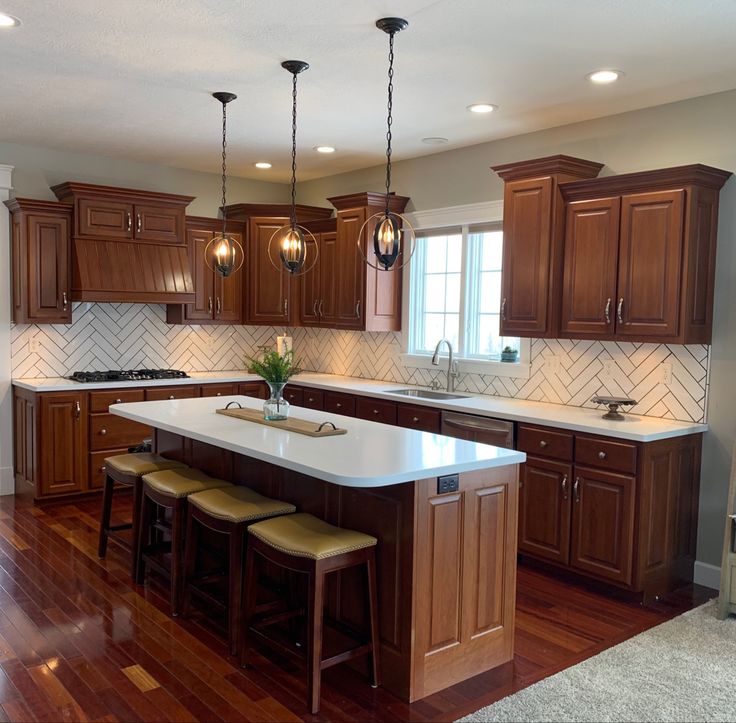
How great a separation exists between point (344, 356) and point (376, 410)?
4.88 ft

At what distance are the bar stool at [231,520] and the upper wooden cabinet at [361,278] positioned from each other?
105 inches

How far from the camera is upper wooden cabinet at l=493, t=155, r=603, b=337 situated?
4.50 m

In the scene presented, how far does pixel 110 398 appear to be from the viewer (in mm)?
5746

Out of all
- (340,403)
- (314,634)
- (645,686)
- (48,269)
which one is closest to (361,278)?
(340,403)

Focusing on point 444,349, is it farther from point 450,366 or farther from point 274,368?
point 274,368

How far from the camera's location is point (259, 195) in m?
7.27

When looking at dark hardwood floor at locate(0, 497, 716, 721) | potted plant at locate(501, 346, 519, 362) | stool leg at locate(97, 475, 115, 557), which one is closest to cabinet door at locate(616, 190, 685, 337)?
potted plant at locate(501, 346, 519, 362)

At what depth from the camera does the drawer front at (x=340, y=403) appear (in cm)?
571

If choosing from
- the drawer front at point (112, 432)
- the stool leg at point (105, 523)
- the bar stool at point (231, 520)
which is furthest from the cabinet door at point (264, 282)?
the bar stool at point (231, 520)

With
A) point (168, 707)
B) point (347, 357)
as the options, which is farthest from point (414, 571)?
point (347, 357)

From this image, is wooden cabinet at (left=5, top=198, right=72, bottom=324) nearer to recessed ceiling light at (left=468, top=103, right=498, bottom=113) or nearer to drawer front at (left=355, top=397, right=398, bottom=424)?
drawer front at (left=355, top=397, right=398, bottom=424)

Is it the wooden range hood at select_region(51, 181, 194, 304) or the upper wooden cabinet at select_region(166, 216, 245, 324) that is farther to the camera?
the upper wooden cabinet at select_region(166, 216, 245, 324)

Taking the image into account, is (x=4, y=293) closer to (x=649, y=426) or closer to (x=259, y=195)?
(x=259, y=195)

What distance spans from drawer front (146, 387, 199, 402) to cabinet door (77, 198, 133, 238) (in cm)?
128
